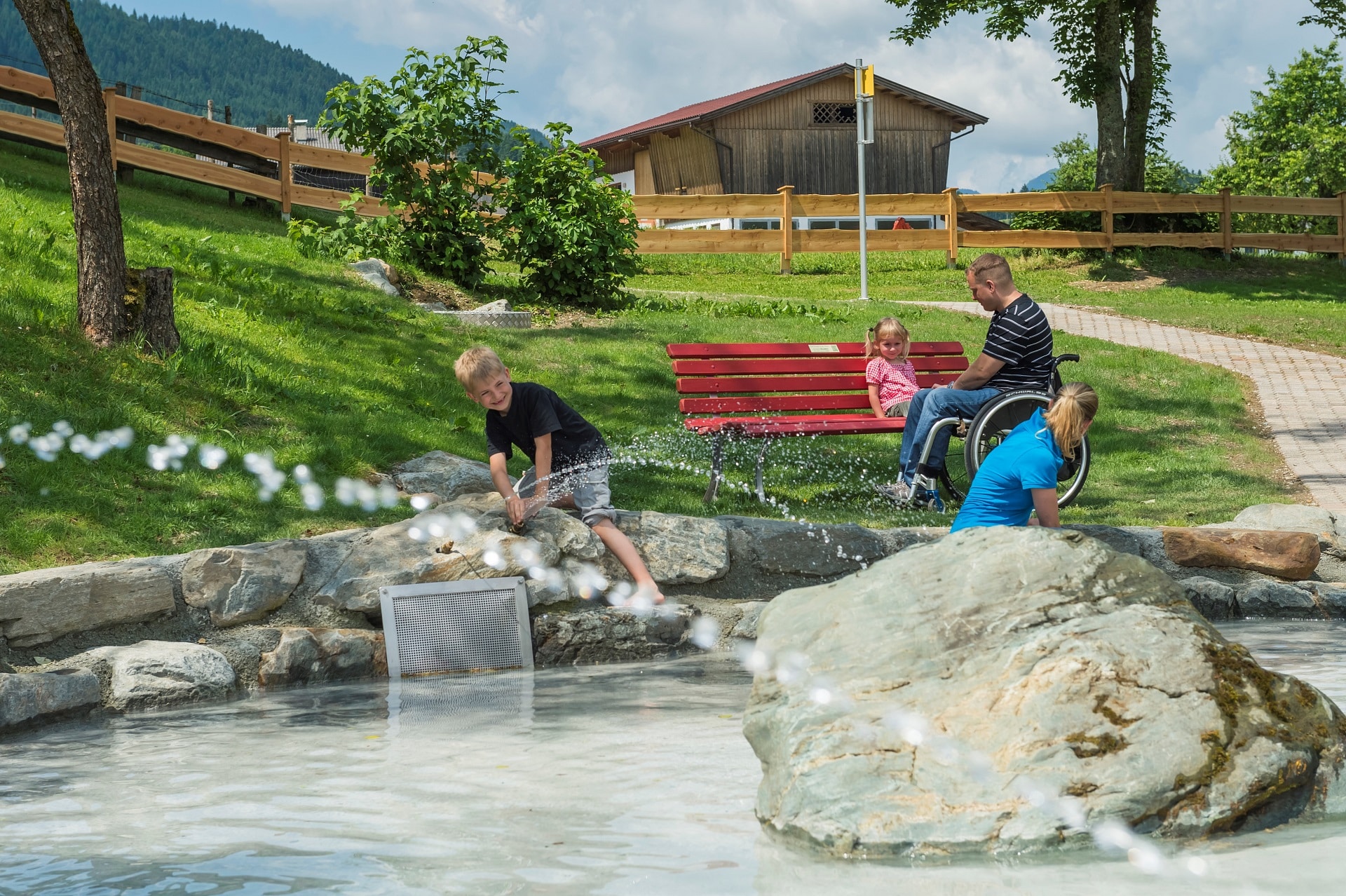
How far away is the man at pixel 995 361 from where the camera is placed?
7.13m

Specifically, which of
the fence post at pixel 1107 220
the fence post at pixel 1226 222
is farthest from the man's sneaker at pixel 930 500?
the fence post at pixel 1226 222

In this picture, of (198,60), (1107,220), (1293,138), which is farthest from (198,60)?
(1107,220)

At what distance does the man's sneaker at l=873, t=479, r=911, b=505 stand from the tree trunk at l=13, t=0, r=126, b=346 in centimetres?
484

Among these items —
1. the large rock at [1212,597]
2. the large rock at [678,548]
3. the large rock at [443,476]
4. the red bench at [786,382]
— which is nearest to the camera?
the large rock at [678,548]

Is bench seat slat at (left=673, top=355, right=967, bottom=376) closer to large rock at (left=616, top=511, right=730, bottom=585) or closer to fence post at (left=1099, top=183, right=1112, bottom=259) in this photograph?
large rock at (left=616, top=511, right=730, bottom=585)

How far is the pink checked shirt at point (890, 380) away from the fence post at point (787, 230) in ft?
41.9

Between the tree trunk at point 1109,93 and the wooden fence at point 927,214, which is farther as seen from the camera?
the tree trunk at point 1109,93

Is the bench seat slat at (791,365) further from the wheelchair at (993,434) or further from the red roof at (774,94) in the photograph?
the red roof at (774,94)

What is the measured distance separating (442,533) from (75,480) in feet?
6.45

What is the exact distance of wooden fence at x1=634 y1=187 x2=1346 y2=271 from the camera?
21516mm

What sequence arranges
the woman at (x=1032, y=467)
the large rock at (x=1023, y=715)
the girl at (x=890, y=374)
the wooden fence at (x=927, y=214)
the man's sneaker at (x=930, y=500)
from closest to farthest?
1. the large rock at (x=1023, y=715)
2. the woman at (x=1032, y=467)
3. the man's sneaker at (x=930, y=500)
4. the girl at (x=890, y=374)
5. the wooden fence at (x=927, y=214)

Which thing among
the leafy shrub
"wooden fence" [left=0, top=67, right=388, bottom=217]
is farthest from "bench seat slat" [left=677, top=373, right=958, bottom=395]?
"wooden fence" [left=0, top=67, right=388, bottom=217]

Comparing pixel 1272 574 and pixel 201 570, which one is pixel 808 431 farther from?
pixel 201 570

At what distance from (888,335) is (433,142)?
280 inches
